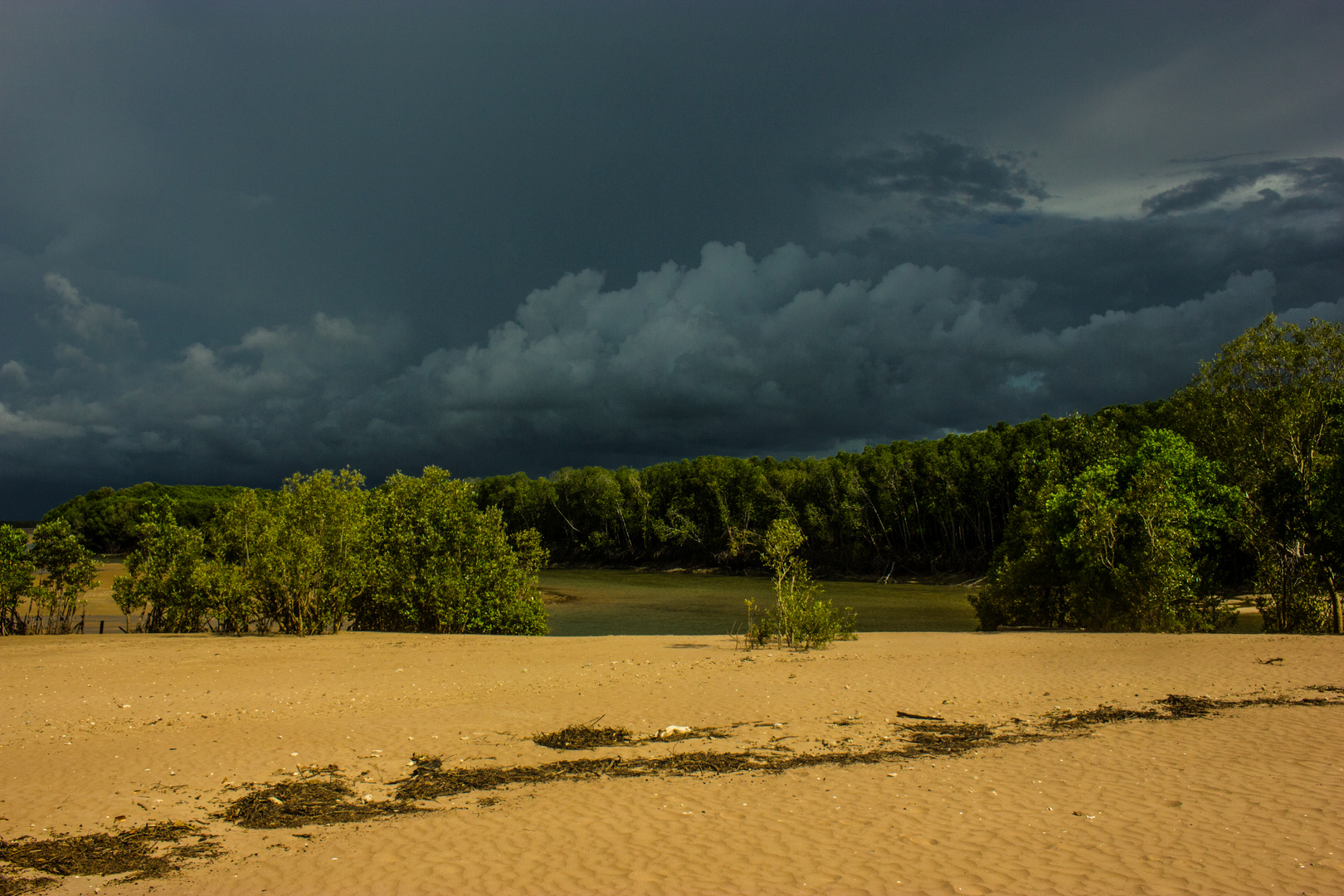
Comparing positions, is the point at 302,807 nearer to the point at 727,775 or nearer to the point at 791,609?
the point at 727,775

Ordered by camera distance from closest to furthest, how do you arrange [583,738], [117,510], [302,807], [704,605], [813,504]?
1. [302,807]
2. [583,738]
3. [704,605]
4. [813,504]
5. [117,510]

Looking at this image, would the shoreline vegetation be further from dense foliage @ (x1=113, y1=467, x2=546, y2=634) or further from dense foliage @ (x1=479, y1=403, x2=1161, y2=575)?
dense foliage @ (x1=479, y1=403, x2=1161, y2=575)

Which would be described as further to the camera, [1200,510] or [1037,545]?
[1037,545]

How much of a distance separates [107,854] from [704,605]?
1745 inches

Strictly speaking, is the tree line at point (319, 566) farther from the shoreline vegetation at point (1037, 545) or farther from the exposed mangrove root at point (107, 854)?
the exposed mangrove root at point (107, 854)

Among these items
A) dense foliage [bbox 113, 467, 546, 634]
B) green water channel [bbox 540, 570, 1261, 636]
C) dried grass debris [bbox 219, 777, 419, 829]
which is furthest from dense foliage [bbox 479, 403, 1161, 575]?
dried grass debris [bbox 219, 777, 419, 829]

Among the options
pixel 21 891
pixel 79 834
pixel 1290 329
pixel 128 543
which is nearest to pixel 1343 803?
pixel 21 891

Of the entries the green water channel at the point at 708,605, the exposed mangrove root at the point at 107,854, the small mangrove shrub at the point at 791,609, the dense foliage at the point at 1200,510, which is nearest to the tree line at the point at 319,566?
the green water channel at the point at 708,605

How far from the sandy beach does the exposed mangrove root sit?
15 centimetres

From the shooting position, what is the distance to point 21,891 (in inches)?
259

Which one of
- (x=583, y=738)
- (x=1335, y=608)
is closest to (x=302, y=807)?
(x=583, y=738)

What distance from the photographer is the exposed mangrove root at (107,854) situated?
6.96 m

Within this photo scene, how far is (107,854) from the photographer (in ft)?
24.4

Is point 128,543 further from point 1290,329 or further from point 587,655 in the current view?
point 1290,329
